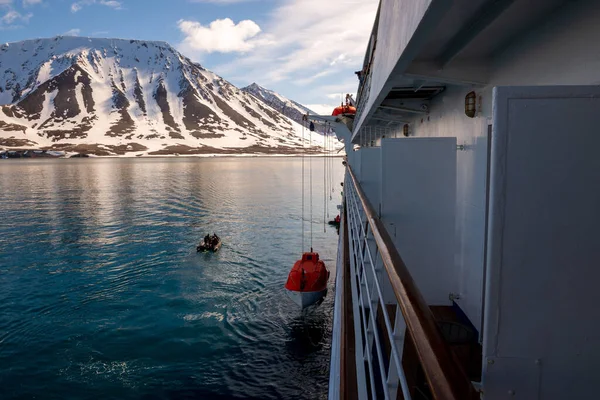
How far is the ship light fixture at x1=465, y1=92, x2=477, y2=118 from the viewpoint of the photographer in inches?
219

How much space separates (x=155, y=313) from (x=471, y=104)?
14.3 m

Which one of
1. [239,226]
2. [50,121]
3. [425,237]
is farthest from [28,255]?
[50,121]

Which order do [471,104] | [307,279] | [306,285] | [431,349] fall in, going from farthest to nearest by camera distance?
[307,279] → [306,285] → [471,104] → [431,349]

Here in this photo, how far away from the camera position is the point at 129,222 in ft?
106

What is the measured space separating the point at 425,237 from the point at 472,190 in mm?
1016

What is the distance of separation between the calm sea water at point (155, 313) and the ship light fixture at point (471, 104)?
8.68 metres

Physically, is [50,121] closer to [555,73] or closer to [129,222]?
[129,222]

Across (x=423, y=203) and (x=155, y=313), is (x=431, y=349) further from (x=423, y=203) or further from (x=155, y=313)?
(x=155, y=313)

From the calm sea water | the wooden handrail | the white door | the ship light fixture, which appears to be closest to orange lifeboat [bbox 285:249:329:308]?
the calm sea water

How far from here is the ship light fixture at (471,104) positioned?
556 cm

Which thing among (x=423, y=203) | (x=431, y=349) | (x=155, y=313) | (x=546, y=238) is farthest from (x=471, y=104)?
(x=155, y=313)

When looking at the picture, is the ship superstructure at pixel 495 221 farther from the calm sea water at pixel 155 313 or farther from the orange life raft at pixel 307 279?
the orange life raft at pixel 307 279

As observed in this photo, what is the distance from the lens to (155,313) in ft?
50.9

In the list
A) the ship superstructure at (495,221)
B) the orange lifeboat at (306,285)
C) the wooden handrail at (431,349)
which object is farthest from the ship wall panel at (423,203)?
the orange lifeboat at (306,285)
